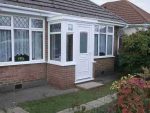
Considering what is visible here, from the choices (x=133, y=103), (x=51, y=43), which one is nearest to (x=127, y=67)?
(x=51, y=43)

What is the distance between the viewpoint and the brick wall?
12.5m

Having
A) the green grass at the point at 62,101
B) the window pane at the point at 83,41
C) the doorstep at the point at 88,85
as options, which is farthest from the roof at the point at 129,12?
the green grass at the point at 62,101

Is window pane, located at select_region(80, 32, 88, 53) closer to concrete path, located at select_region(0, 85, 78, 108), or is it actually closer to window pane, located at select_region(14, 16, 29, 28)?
concrete path, located at select_region(0, 85, 78, 108)

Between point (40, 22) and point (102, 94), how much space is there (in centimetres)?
430

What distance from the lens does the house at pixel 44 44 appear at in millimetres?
8797

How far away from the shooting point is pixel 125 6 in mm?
19922

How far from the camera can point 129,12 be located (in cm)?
1883

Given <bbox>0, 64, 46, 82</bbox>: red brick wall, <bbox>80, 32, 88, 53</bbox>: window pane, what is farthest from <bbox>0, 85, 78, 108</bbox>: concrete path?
<bbox>80, 32, 88, 53</bbox>: window pane

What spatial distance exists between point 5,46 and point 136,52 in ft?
22.3

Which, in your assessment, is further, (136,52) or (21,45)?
(136,52)

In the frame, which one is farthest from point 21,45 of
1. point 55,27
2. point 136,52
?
point 136,52

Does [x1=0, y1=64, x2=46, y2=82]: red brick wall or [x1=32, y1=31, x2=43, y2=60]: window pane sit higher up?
[x1=32, y1=31, x2=43, y2=60]: window pane

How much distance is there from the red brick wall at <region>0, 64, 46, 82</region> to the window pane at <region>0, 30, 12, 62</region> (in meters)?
0.41

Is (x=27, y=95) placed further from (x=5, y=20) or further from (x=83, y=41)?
(x=83, y=41)
